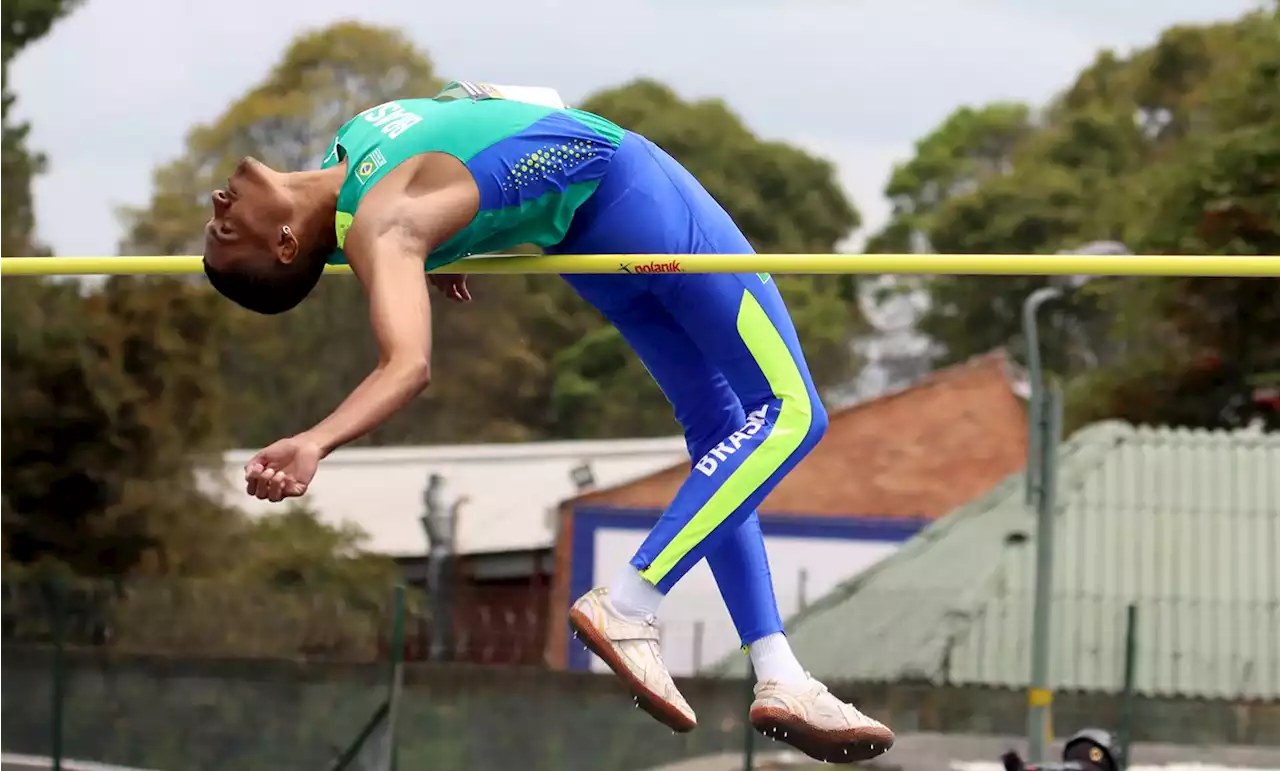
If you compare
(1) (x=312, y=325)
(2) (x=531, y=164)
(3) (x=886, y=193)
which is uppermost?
(3) (x=886, y=193)

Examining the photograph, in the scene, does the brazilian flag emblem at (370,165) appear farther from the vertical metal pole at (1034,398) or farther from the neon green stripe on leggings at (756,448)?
the vertical metal pole at (1034,398)

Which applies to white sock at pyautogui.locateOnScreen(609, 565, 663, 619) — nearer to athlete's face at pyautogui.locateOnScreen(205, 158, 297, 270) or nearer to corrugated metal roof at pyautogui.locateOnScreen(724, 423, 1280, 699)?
athlete's face at pyautogui.locateOnScreen(205, 158, 297, 270)

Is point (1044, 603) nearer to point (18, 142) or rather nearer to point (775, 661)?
point (775, 661)

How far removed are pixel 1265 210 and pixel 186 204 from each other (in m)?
23.4

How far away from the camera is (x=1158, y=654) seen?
1591 cm

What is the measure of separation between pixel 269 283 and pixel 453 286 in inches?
22.6

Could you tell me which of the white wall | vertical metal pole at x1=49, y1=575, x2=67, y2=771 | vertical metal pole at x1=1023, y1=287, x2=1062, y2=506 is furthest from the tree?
vertical metal pole at x1=1023, y1=287, x2=1062, y2=506

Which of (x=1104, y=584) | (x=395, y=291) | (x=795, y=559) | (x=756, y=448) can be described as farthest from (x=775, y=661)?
(x=795, y=559)

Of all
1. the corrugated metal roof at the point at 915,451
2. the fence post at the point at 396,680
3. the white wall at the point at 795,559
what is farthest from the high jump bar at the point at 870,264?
the corrugated metal roof at the point at 915,451

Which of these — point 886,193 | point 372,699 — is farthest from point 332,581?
point 886,193

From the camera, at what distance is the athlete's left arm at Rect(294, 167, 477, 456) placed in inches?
129

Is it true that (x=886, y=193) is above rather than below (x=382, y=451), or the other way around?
above

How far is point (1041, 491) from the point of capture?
40.4 ft

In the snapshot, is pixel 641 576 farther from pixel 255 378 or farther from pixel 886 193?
pixel 886 193
